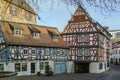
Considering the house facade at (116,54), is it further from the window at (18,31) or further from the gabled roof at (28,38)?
the window at (18,31)

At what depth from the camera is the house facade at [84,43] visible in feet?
144

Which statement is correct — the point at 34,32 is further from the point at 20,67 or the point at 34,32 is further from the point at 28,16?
the point at 28,16

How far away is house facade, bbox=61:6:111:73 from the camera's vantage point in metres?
44.0

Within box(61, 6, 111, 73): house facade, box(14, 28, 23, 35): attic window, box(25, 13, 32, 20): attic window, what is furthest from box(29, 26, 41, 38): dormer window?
box(25, 13, 32, 20): attic window

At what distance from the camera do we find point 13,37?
121 ft

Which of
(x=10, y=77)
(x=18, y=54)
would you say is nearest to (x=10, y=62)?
(x=18, y=54)

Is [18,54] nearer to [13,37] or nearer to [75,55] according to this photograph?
[13,37]

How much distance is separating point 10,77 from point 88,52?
112 feet

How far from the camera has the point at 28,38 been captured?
3931 cm

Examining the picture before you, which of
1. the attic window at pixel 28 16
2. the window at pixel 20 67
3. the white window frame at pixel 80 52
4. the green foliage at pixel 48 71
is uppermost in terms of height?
the attic window at pixel 28 16

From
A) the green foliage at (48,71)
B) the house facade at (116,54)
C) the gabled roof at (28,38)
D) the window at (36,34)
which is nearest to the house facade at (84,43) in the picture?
the gabled roof at (28,38)

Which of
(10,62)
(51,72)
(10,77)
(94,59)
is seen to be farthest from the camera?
(94,59)

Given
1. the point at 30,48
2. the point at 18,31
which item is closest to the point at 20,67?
the point at 30,48

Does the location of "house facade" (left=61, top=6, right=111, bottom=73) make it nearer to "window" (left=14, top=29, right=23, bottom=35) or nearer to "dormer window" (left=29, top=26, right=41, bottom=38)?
"dormer window" (left=29, top=26, right=41, bottom=38)
